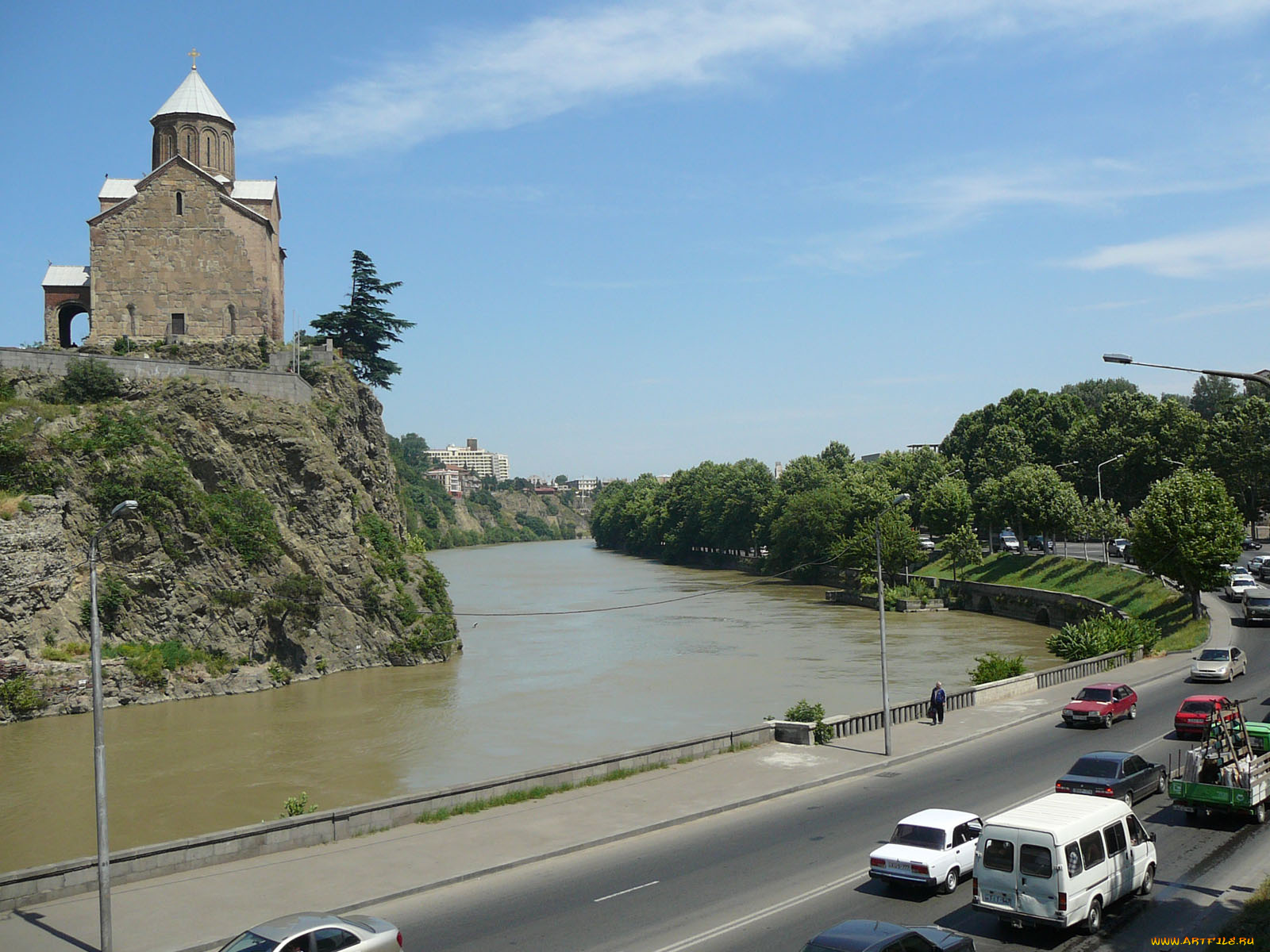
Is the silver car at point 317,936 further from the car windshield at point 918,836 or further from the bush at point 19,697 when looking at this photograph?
the bush at point 19,697

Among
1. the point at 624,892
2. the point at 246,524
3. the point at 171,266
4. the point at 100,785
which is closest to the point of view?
the point at 100,785

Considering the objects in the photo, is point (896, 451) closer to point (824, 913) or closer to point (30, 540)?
point (30, 540)

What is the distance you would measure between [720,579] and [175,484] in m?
70.8

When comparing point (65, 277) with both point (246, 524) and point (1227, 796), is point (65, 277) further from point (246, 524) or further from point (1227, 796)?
point (1227, 796)

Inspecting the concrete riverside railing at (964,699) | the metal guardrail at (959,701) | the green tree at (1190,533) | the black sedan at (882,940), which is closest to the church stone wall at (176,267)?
the concrete riverside railing at (964,699)

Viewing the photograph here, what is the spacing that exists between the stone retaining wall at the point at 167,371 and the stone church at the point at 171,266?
7643 millimetres

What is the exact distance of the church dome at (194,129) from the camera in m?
67.4

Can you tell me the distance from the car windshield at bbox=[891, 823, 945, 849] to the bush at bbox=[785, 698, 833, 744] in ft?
35.6

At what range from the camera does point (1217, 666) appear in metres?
35.1

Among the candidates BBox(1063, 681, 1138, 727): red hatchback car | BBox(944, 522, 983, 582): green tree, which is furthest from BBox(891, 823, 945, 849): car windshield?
BBox(944, 522, 983, 582): green tree

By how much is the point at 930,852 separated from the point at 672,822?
19.3 ft

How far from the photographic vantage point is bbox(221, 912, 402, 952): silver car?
38.1ft

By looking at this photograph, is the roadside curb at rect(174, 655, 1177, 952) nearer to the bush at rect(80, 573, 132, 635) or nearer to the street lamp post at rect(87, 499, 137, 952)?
the street lamp post at rect(87, 499, 137, 952)

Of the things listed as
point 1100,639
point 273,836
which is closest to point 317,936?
point 273,836
